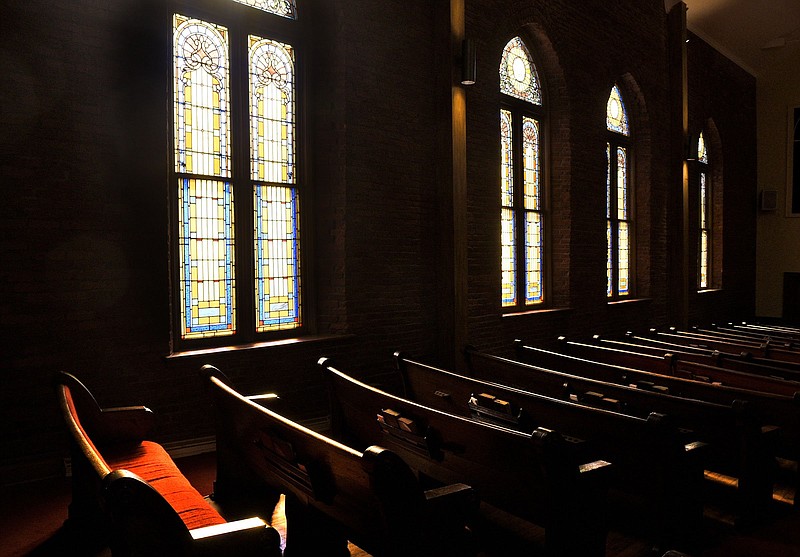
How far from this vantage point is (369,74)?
5316 mm

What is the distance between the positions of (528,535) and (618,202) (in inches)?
289

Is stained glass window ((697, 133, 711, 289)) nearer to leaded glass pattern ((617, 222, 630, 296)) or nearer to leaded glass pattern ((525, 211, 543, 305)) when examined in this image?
leaded glass pattern ((617, 222, 630, 296))

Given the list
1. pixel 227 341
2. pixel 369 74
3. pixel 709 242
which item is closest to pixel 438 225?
pixel 369 74

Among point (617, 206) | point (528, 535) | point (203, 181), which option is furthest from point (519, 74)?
→ point (528, 535)

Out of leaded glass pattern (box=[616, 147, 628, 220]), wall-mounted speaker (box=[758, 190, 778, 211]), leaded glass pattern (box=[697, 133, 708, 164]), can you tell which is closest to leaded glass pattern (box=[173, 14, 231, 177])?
leaded glass pattern (box=[616, 147, 628, 220])

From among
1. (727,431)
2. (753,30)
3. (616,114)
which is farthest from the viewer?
(753,30)

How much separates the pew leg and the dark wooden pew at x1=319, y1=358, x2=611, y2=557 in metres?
0.47

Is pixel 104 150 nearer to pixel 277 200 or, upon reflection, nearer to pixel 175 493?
pixel 277 200

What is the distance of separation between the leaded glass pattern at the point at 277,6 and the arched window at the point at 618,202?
522 cm

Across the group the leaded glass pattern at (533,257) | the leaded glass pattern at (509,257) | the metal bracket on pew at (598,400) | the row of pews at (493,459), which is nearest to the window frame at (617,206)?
the leaded glass pattern at (533,257)

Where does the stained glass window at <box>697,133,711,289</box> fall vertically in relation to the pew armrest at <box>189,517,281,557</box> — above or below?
above

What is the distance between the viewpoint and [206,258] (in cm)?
446

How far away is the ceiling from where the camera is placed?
34.2 feet

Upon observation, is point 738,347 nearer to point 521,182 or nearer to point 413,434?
point 521,182
